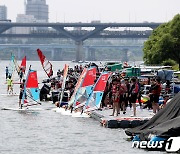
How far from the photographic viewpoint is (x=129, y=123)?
107 feet

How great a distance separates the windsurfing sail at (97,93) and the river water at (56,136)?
765 mm

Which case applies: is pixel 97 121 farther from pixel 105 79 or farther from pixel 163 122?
pixel 163 122

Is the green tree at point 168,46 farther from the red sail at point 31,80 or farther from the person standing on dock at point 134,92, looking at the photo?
the person standing on dock at point 134,92

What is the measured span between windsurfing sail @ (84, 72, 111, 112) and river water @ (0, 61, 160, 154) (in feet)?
2.51

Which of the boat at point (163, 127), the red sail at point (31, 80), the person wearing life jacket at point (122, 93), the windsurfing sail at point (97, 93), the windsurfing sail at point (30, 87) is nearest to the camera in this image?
the boat at point (163, 127)

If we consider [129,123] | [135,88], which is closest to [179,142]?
[129,123]

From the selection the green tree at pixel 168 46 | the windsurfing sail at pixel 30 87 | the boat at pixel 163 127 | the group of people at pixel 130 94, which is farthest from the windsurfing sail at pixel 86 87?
the green tree at pixel 168 46

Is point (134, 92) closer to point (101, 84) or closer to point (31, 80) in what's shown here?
point (101, 84)

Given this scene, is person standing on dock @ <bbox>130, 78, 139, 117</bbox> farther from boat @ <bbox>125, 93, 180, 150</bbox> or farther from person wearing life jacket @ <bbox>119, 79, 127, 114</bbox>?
boat @ <bbox>125, 93, 180, 150</bbox>

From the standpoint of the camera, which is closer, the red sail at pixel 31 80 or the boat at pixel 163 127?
the boat at pixel 163 127

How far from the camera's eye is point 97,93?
3725 centimetres

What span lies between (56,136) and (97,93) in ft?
20.6

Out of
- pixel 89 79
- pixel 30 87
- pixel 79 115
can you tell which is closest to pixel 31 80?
pixel 30 87

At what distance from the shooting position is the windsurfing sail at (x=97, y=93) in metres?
36.6
